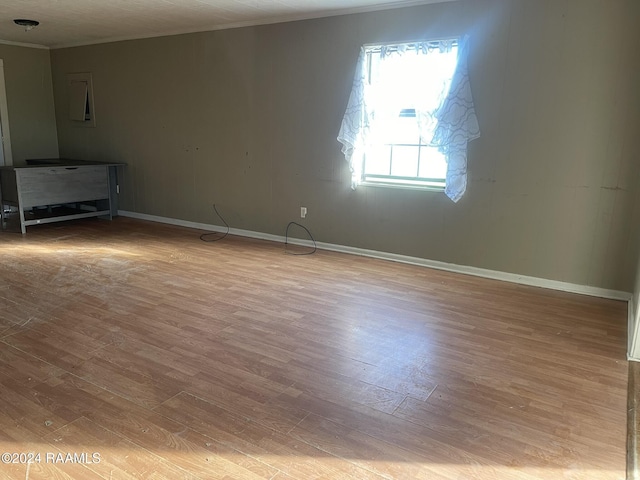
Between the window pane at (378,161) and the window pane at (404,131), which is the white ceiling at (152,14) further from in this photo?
the window pane at (378,161)

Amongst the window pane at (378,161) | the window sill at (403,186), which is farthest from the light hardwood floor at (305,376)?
the window pane at (378,161)

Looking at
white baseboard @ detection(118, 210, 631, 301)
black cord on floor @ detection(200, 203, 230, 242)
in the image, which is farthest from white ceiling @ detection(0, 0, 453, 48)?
white baseboard @ detection(118, 210, 631, 301)

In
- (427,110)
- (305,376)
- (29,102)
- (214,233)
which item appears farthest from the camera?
(29,102)

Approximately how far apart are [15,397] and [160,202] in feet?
14.2

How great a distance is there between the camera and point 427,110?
4.16m

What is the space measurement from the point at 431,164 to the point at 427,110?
50cm

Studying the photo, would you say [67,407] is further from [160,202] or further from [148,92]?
[148,92]

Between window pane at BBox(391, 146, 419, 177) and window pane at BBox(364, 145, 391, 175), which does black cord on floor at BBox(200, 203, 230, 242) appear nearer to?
window pane at BBox(364, 145, 391, 175)

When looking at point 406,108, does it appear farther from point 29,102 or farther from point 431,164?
point 29,102

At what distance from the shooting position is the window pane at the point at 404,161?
448 centimetres

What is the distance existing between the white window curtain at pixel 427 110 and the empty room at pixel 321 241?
0.02 m

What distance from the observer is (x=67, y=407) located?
2143mm

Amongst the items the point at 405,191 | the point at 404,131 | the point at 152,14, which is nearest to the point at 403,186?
the point at 405,191

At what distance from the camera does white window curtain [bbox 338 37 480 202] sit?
4004 millimetres
